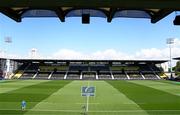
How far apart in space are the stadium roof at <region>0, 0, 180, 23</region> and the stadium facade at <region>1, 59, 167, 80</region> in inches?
3534

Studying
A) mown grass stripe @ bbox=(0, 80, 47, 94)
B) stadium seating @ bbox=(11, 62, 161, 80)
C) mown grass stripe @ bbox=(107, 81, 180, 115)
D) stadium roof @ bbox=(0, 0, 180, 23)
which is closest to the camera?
stadium roof @ bbox=(0, 0, 180, 23)

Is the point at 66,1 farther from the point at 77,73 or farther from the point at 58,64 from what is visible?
the point at 58,64

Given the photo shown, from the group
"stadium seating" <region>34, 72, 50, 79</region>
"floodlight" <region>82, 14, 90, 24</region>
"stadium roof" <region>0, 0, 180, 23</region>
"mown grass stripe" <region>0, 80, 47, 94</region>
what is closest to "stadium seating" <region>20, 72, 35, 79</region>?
"stadium seating" <region>34, 72, 50, 79</region>

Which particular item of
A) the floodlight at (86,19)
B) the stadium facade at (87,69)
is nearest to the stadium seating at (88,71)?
the stadium facade at (87,69)

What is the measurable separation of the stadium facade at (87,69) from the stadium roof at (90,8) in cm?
8976

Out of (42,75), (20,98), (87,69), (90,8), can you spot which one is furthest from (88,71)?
(90,8)

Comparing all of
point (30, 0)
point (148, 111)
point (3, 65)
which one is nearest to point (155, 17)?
point (30, 0)

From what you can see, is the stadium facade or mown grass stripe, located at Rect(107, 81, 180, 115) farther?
the stadium facade

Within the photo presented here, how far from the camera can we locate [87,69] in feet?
356

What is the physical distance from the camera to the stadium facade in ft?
333

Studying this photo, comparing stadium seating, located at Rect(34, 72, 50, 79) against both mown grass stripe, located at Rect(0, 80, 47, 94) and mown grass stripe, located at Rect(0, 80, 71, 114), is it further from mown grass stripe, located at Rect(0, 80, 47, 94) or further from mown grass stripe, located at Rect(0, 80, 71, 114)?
mown grass stripe, located at Rect(0, 80, 71, 114)

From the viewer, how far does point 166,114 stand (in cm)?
2003

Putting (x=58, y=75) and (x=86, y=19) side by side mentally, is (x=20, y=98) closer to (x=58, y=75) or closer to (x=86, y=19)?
(x=86, y=19)

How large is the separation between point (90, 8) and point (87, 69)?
101m
